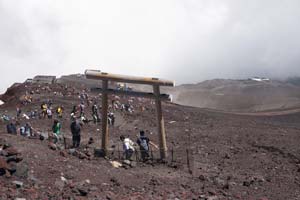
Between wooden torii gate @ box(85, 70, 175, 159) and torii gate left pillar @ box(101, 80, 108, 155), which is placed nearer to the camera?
wooden torii gate @ box(85, 70, 175, 159)

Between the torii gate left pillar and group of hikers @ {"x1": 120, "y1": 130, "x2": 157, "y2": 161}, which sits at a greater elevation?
the torii gate left pillar

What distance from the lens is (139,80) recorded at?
71.0 feet

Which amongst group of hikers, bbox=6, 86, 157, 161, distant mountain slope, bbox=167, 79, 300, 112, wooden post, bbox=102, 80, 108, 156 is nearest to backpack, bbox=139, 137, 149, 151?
group of hikers, bbox=6, 86, 157, 161

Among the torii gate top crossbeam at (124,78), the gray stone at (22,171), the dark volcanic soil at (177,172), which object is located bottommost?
the dark volcanic soil at (177,172)

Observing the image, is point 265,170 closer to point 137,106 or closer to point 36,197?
point 36,197

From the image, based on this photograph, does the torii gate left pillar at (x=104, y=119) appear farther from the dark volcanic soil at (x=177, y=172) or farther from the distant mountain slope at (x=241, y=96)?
the distant mountain slope at (x=241, y=96)

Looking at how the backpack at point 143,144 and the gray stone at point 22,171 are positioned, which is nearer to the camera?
the gray stone at point 22,171

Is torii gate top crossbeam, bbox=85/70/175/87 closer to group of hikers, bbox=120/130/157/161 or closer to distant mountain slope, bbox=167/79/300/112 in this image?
group of hikers, bbox=120/130/157/161

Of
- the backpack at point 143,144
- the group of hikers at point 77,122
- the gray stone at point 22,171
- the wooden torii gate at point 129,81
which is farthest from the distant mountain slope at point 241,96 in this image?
the gray stone at point 22,171

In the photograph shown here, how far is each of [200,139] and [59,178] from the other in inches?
571

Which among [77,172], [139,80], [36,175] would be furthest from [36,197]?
[139,80]

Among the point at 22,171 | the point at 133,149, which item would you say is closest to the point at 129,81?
the point at 133,149

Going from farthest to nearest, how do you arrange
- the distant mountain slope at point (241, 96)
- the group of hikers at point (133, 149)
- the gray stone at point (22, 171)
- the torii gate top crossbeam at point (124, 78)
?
the distant mountain slope at point (241, 96)
the torii gate top crossbeam at point (124, 78)
the group of hikers at point (133, 149)
the gray stone at point (22, 171)

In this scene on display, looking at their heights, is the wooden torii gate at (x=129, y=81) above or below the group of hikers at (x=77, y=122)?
above
